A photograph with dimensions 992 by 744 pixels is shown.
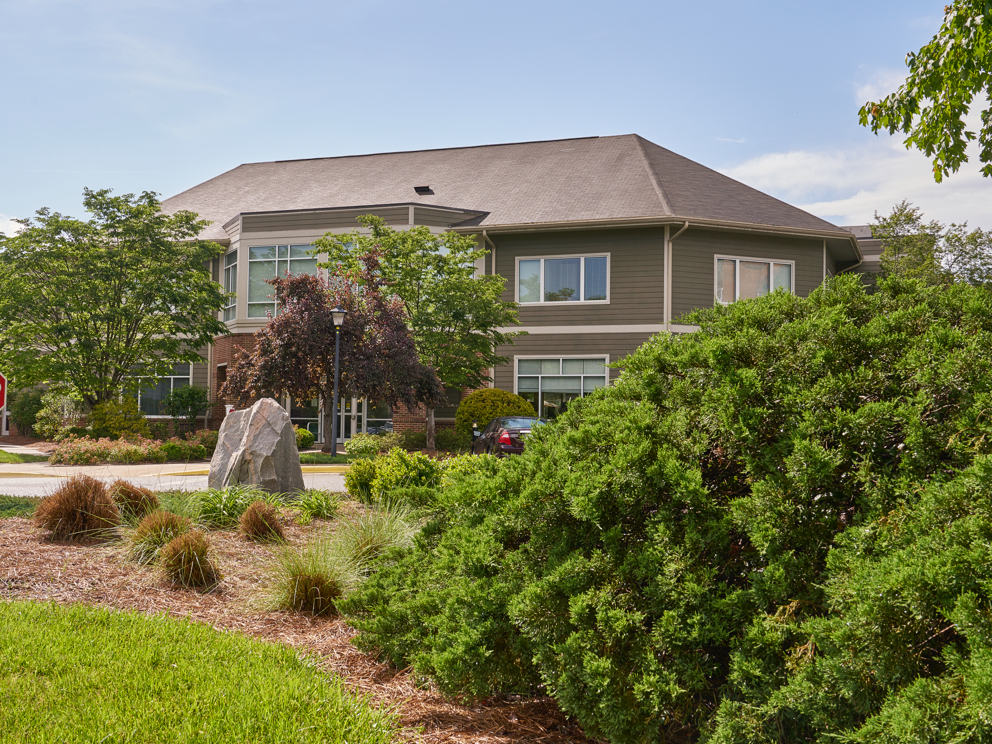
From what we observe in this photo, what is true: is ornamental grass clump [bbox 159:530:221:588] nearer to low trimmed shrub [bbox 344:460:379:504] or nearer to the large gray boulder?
the large gray boulder

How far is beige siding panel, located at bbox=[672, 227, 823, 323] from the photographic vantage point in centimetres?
2436

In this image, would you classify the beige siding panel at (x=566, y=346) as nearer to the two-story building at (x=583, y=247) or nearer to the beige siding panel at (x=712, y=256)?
the two-story building at (x=583, y=247)

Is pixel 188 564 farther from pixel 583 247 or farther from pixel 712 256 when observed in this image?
pixel 712 256

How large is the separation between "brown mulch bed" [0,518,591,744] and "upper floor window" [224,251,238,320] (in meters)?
21.5

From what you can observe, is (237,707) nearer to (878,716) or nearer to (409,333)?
(878,716)

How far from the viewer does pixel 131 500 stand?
784cm

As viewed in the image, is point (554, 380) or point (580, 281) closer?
point (554, 380)

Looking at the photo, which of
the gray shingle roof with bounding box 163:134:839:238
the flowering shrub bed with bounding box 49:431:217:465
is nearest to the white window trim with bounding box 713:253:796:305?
the gray shingle roof with bounding box 163:134:839:238

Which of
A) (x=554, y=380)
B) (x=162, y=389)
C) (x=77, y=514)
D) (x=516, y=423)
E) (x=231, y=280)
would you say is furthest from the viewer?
(x=162, y=389)

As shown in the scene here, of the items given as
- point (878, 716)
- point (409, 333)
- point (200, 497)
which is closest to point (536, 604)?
point (878, 716)

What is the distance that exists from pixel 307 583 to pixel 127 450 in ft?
56.6

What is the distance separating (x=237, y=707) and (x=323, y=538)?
306 cm

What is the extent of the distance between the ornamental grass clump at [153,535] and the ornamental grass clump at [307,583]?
4.66ft

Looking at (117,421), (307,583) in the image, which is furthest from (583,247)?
(307,583)
